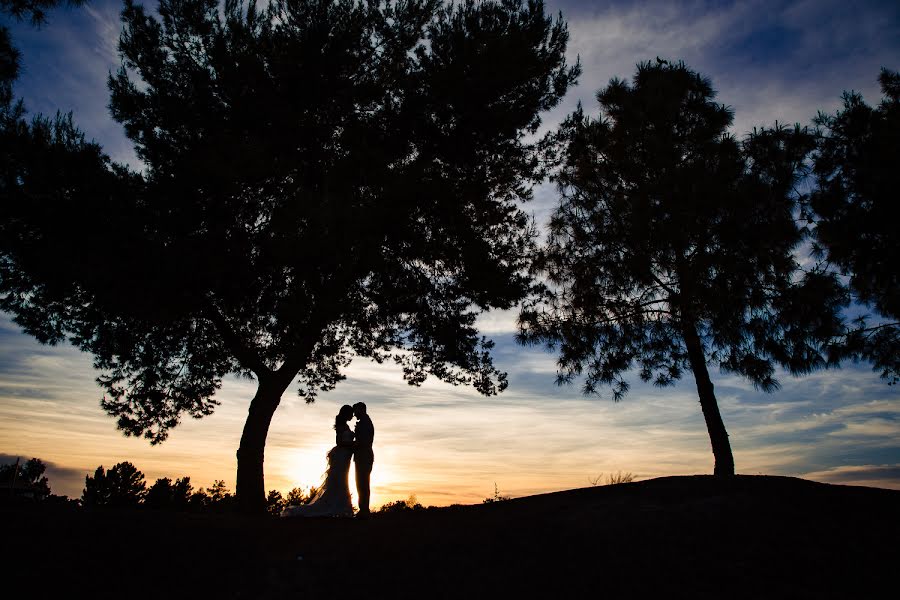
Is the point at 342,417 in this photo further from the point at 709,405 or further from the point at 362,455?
the point at 709,405

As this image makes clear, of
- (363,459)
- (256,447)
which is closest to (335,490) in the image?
(363,459)

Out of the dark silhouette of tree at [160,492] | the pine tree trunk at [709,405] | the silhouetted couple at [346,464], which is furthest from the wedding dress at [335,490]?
the dark silhouette of tree at [160,492]

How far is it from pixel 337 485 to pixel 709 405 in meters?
9.30

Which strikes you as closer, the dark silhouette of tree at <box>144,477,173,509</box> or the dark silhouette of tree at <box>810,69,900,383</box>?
the dark silhouette of tree at <box>810,69,900,383</box>

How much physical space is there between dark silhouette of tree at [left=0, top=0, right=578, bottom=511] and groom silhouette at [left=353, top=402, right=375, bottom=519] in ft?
9.46

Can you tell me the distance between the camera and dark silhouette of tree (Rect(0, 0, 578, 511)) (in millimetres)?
12617

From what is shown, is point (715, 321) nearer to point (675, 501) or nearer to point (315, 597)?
point (675, 501)

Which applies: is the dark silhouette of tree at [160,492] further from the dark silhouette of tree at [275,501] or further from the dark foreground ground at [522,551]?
Answer: the dark foreground ground at [522,551]

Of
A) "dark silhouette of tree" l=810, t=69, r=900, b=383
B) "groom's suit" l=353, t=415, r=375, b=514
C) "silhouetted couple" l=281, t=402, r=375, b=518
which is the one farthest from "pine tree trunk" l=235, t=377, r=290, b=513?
"dark silhouette of tree" l=810, t=69, r=900, b=383

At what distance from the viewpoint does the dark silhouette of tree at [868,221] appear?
1491cm

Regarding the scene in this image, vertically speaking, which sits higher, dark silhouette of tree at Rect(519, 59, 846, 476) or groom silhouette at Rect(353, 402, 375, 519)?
dark silhouette of tree at Rect(519, 59, 846, 476)

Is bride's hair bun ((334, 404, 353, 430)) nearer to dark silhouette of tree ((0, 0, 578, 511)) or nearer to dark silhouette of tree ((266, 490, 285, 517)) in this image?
dark silhouette of tree ((0, 0, 578, 511))

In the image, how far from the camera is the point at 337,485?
11.1m

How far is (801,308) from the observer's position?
44.8 ft
